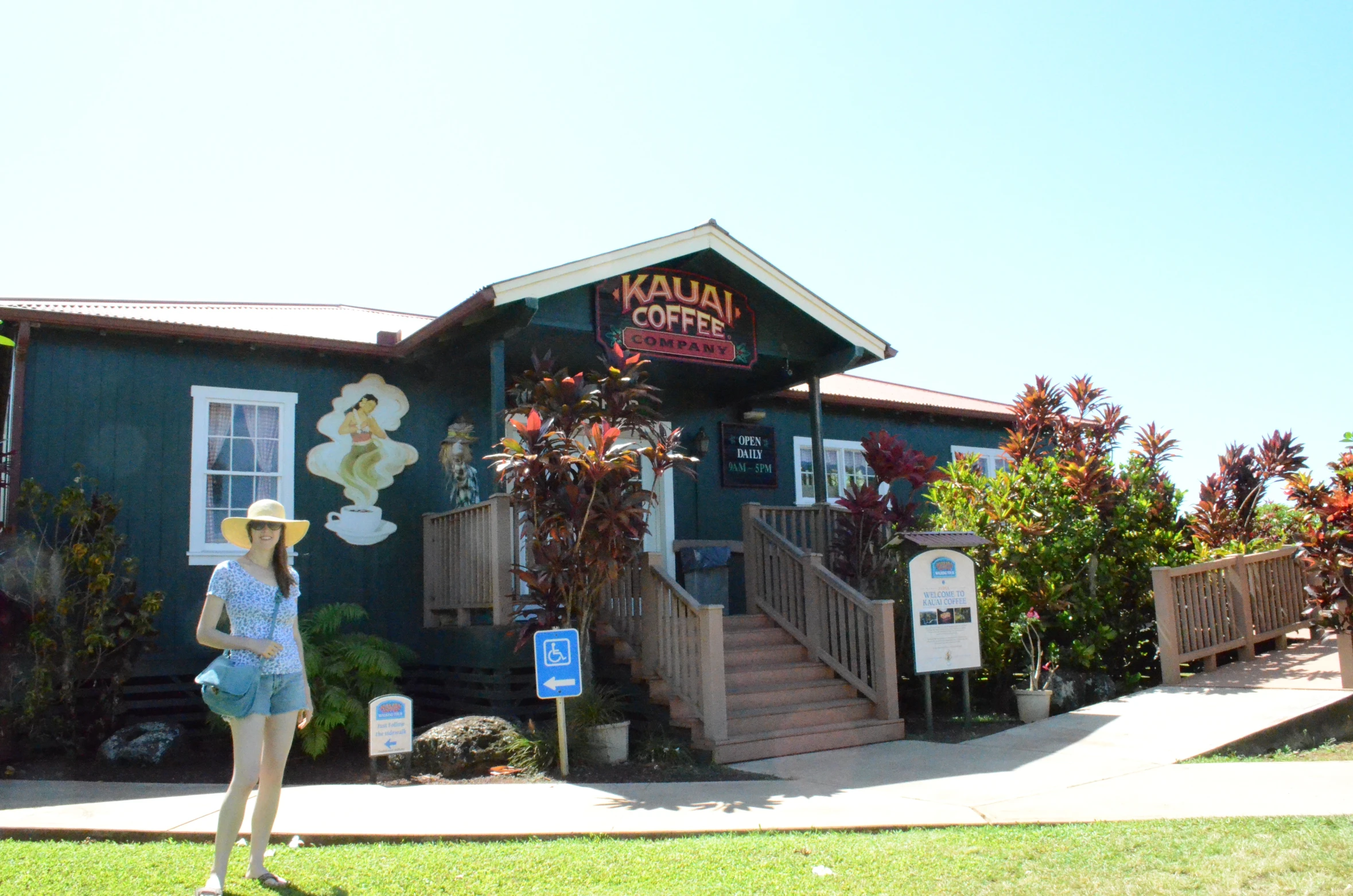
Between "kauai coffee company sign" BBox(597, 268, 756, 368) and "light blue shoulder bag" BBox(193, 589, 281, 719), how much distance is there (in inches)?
222

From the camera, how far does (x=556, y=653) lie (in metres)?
7.55

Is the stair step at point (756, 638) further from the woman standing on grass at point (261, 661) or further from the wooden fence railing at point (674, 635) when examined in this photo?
the woman standing on grass at point (261, 661)

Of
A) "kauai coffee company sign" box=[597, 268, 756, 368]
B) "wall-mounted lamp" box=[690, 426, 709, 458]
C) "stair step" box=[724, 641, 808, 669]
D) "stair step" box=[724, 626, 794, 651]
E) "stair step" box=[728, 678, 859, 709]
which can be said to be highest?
"kauai coffee company sign" box=[597, 268, 756, 368]

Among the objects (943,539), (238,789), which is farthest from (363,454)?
(238,789)

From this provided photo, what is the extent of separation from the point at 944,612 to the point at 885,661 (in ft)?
2.42

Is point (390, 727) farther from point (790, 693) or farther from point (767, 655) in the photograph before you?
point (767, 655)

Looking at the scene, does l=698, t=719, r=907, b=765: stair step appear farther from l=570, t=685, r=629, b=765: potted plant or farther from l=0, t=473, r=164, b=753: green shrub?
l=0, t=473, r=164, b=753: green shrub

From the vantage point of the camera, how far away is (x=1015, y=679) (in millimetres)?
11086

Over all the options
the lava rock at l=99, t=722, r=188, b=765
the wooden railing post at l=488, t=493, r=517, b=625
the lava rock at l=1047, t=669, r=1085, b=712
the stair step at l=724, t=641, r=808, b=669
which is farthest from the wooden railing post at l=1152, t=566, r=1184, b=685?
the lava rock at l=99, t=722, r=188, b=765

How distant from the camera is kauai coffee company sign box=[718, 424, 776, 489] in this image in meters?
12.9

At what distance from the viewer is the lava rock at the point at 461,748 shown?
7.59 metres

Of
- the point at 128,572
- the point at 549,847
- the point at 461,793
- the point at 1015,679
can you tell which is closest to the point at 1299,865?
the point at 549,847

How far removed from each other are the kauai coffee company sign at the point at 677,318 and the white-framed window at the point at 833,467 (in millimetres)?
3210

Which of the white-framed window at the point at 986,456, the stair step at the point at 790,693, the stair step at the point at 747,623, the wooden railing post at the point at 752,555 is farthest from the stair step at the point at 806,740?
the white-framed window at the point at 986,456
